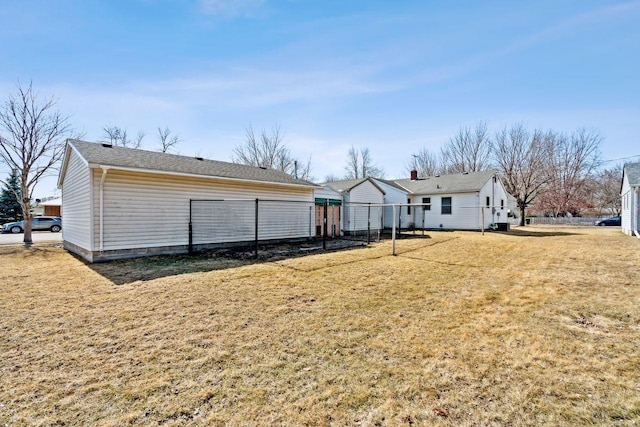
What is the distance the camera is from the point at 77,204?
999cm

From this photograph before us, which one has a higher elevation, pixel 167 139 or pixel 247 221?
pixel 167 139

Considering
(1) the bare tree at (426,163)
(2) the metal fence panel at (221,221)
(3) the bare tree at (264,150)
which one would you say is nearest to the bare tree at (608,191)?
(1) the bare tree at (426,163)

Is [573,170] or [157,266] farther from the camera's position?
[573,170]

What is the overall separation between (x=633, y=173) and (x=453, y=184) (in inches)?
334

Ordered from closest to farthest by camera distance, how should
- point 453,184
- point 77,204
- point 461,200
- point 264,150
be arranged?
point 77,204, point 461,200, point 453,184, point 264,150

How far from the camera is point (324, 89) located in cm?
1224

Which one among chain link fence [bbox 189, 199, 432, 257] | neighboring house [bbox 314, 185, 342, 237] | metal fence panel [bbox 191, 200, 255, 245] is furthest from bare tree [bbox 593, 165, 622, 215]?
metal fence panel [bbox 191, 200, 255, 245]

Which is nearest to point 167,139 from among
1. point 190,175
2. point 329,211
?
point 329,211

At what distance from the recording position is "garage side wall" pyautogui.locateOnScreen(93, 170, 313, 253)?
8273 mm

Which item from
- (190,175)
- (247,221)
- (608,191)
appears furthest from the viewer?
(608,191)

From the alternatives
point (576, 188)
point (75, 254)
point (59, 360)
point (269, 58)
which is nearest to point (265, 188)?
point (269, 58)

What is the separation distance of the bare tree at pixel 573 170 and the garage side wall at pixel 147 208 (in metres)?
36.8

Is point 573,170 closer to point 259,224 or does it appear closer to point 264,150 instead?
point 264,150

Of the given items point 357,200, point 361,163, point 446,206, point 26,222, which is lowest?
point 26,222
